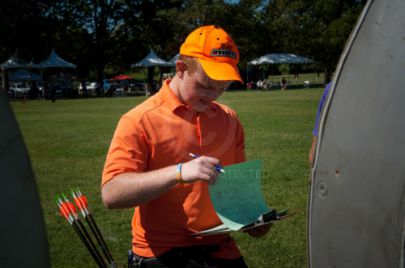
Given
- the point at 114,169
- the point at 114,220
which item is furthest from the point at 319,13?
the point at 114,169

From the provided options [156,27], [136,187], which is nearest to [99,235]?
[136,187]

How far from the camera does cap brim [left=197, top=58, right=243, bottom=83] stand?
228 centimetres

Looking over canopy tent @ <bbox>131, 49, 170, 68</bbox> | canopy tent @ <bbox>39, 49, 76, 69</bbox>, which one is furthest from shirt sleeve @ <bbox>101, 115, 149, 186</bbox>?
canopy tent @ <bbox>131, 49, 170, 68</bbox>

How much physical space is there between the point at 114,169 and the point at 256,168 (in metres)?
0.62

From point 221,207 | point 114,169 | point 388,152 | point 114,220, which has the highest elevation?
point 388,152

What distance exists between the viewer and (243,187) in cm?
221

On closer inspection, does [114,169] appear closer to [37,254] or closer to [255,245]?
[37,254]

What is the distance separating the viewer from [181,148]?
233cm

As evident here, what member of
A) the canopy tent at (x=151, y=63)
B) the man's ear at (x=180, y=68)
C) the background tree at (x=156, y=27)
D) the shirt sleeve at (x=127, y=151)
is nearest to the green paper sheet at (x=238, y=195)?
the shirt sleeve at (x=127, y=151)

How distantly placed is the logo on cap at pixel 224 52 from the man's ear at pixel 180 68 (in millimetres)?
152

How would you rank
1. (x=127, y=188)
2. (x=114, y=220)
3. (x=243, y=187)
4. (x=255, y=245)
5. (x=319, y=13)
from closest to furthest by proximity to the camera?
1. (x=127, y=188)
2. (x=243, y=187)
3. (x=255, y=245)
4. (x=114, y=220)
5. (x=319, y=13)

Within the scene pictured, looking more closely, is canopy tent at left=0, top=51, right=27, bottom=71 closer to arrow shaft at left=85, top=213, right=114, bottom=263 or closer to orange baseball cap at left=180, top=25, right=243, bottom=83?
arrow shaft at left=85, top=213, right=114, bottom=263

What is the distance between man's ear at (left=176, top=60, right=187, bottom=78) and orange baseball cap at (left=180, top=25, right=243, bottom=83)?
0.16ft

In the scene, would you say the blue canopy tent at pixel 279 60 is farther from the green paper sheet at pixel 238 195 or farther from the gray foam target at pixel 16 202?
the gray foam target at pixel 16 202
